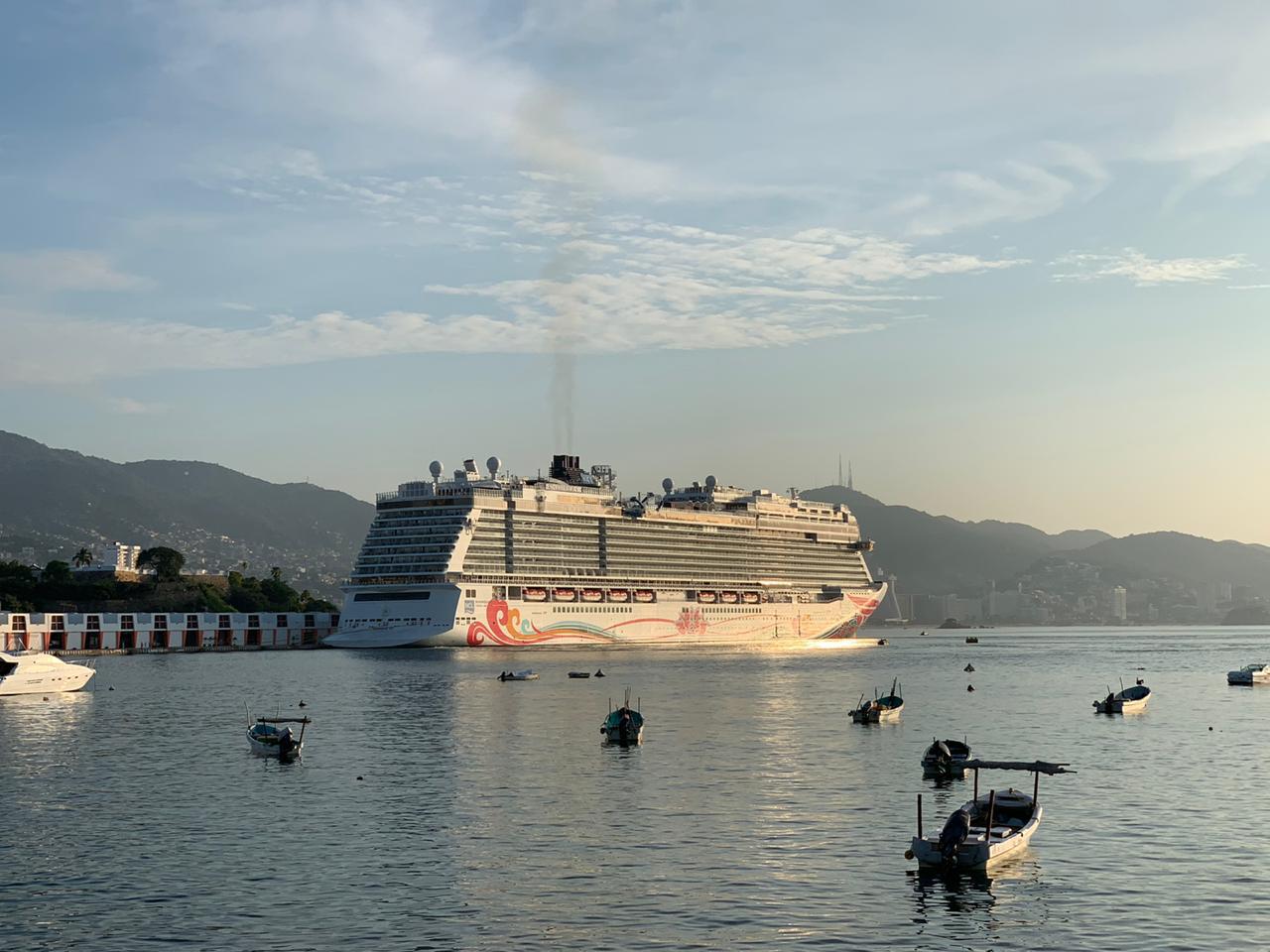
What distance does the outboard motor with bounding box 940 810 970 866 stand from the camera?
3925cm

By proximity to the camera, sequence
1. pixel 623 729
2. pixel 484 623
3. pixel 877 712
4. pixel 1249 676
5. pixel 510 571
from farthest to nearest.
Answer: pixel 510 571, pixel 484 623, pixel 1249 676, pixel 877 712, pixel 623 729

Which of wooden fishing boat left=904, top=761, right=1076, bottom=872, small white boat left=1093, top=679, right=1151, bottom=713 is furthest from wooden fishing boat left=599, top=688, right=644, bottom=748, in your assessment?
small white boat left=1093, top=679, right=1151, bottom=713

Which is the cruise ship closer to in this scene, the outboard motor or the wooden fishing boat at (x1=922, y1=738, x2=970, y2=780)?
the wooden fishing boat at (x1=922, y1=738, x2=970, y2=780)

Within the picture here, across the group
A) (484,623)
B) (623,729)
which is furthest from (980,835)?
(484,623)

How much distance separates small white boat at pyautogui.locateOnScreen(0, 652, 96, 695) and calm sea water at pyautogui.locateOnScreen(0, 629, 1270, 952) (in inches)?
547

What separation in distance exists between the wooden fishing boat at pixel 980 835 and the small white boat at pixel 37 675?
282 feet

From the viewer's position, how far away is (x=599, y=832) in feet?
150

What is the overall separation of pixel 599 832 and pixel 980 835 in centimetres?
1230

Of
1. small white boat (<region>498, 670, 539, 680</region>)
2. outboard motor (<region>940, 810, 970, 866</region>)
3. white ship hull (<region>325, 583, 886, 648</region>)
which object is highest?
white ship hull (<region>325, 583, 886, 648</region>)

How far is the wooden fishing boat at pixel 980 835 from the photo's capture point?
3934cm

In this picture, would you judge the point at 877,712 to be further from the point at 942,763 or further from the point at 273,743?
the point at 273,743

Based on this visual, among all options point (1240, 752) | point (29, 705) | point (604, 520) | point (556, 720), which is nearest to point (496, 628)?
point (604, 520)

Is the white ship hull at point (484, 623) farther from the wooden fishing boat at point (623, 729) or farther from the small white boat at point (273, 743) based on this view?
the small white boat at point (273, 743)

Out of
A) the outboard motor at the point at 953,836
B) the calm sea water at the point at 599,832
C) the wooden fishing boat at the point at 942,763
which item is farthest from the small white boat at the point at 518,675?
the outboard motor at the point at 953,836
